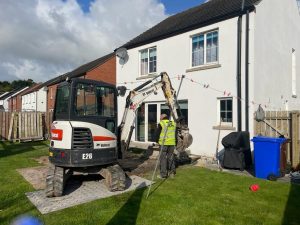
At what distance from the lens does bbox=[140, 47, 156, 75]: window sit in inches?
634

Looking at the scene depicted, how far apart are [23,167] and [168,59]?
27.7ft

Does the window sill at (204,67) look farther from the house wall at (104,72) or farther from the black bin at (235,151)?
the house wall at (104,72)

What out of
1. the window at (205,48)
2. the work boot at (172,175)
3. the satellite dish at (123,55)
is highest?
the satellite dish at (123,55)

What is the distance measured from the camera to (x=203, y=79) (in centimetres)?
1305

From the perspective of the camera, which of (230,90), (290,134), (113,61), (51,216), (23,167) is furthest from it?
(113,61)

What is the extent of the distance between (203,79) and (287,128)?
13.9 feet

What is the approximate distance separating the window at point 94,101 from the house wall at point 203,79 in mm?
5886

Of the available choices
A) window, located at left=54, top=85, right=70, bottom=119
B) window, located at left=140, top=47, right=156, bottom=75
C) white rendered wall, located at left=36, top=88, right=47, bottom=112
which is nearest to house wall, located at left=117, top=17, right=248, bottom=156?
window, located at left=140, top=47, right=156, bottom=75

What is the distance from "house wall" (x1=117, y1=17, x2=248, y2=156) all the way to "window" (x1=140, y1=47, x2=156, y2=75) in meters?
0.65

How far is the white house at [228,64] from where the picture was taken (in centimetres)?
1159

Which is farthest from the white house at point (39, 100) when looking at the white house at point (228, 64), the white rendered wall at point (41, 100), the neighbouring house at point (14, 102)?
the white house at point (228, 64)

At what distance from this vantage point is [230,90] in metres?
12.0

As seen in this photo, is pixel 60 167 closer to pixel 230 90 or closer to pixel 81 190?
pixel 81 190

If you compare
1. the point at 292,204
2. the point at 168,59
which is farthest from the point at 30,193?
the point at 168,59
